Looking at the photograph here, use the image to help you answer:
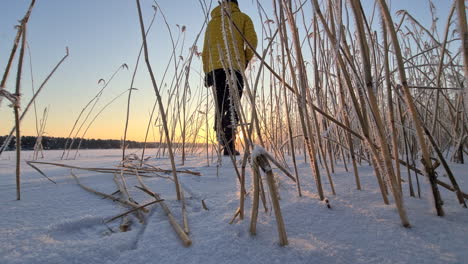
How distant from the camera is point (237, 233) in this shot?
0.39 meters

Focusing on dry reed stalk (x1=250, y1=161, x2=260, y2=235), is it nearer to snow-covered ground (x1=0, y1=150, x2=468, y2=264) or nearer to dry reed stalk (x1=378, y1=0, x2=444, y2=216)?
snow-covered ground (x1=0, y1=150, x2=468, y2=264)

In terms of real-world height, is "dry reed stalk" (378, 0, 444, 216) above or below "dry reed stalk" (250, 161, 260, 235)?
above

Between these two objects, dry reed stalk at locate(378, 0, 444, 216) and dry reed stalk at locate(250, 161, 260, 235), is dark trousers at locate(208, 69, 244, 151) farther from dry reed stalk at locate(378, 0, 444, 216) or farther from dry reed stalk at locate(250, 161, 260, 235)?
dry reed stalk at locate(378, 0, 444, 216)

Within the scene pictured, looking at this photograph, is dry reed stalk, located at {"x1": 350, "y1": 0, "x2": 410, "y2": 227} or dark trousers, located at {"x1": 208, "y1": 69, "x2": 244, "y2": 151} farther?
dark trousers, located at {"x1": 208, "y1": 69, "x2": 244, "y2": 151}

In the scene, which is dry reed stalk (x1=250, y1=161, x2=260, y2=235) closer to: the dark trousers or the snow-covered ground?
the snow-covered ground

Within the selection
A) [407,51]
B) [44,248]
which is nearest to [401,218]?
[44,248]

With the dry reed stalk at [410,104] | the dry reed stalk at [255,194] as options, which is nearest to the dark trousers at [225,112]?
the dry reed stalk at [255,194]

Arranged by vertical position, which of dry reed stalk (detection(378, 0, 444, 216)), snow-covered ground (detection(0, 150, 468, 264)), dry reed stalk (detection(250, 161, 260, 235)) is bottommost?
snow-covered ground (detection(0, 150, 468, 264))

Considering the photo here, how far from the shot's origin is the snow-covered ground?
32 centimetres

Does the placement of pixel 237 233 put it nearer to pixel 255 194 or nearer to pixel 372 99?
pixel 255 194

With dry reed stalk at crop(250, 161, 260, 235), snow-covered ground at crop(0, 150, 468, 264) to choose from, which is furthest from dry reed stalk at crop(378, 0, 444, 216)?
dry reed stalk at crop(250, 161, 260, 235)

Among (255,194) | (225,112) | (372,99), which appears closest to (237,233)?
(255,194)

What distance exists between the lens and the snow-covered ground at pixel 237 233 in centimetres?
32

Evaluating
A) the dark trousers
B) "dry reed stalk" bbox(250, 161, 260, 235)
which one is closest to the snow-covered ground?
"dry reed stalk" bbox(250, 161, 260, 235)
